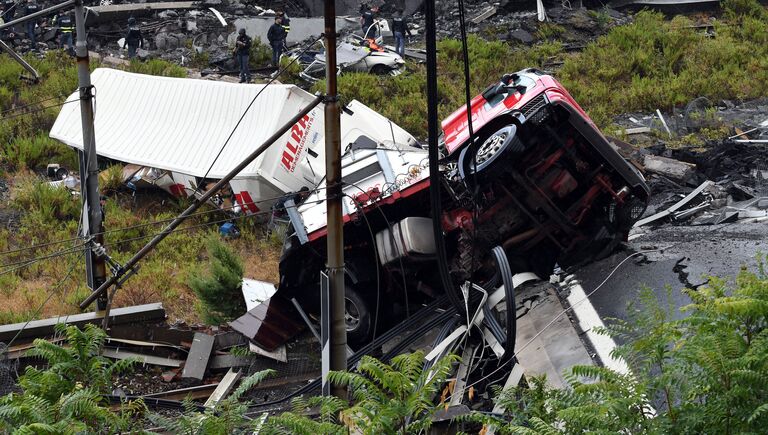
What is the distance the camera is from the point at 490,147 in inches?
401

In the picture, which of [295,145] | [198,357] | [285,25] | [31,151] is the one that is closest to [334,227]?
[198,357]

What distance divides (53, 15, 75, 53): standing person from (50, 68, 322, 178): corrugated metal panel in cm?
608

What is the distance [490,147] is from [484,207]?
74cm

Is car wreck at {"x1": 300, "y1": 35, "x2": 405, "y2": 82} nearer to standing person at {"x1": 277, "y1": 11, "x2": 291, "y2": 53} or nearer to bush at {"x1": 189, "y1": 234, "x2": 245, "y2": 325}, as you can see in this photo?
standing person at {"x1": 277, "y1": 11, "x2": 291, "y2": 53}

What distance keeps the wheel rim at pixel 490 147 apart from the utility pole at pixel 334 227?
6.75 feet

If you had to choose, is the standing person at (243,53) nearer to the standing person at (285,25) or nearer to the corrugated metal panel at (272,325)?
the standing person at (285,25)

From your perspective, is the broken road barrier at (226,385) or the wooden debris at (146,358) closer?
the broken road barrier at (226,385)

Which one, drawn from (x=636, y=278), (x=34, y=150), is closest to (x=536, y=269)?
(x=636, y=278)

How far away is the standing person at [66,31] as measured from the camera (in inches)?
1004

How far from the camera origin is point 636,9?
27.8m

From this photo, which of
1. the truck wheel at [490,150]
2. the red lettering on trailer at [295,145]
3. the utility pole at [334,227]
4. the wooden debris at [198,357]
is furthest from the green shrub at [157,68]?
the utility pole at [334,227]

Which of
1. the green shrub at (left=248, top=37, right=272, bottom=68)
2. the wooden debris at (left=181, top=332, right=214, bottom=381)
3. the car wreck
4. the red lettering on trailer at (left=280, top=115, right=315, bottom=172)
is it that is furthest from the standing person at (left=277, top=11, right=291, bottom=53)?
the wooden debris at (left=181, top=332, right=214, bottom=381)

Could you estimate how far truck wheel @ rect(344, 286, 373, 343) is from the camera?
11.2 m

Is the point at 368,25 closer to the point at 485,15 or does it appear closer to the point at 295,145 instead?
the point at 485,15
